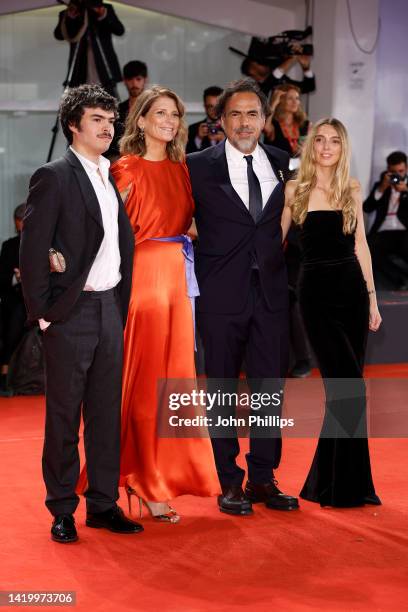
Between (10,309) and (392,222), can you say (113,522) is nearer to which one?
(10,309)

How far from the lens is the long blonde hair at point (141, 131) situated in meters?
3.96

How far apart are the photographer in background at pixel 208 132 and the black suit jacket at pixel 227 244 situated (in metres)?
3.34

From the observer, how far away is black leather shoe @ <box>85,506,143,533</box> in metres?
3.79

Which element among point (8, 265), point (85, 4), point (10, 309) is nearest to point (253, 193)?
point (10, 309)

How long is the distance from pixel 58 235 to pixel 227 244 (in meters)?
0.73

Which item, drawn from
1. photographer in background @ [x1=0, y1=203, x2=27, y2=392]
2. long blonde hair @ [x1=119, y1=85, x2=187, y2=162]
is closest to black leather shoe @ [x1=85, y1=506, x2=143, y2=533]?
long blonde hair @ [x1=119, y1=85, x2=187, y2=162]

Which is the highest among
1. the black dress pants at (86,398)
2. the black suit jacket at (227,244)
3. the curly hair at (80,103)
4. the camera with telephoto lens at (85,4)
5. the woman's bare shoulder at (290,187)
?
the camera with telephoto lens at (85,4)

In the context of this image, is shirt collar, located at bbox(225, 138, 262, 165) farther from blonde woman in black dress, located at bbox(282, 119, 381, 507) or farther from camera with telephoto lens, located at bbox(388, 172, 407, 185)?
camera with telephoto lens, located at bbox(388, 172, 407, 185)

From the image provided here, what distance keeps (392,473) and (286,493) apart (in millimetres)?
589

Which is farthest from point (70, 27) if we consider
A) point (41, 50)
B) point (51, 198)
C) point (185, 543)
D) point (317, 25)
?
point (185, 543)

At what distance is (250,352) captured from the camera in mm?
4168

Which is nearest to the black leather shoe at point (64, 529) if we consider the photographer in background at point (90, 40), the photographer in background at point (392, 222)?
the photographer in background at point (90, 40)

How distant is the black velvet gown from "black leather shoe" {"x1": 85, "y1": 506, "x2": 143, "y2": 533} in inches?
31.5

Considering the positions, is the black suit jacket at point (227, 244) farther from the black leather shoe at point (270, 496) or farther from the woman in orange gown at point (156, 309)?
the black leather shoe at point (270, 496)
